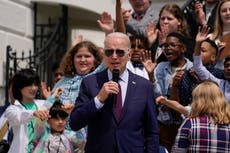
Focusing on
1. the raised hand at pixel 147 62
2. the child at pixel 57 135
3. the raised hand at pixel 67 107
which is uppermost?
the raised hand at pixel 147 62

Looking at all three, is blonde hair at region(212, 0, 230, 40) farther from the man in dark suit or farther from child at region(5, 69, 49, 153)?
the man in dark suit

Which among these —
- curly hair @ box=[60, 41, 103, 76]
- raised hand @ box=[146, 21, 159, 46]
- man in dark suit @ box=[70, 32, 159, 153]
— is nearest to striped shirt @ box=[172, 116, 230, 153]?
man in dark suit @ box=[70, 32, 159, 153]

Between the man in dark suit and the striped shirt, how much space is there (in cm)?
33

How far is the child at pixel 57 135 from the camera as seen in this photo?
23.6 feet

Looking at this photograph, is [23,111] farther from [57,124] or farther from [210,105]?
[210,105]

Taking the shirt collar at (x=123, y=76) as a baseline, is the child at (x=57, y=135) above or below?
below

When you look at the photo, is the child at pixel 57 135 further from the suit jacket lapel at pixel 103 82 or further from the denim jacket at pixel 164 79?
the suit jacket lapel at pixel 103 82

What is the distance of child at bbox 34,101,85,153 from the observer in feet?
23.6

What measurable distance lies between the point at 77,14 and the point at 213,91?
8430mm

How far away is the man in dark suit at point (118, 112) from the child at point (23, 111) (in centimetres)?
89

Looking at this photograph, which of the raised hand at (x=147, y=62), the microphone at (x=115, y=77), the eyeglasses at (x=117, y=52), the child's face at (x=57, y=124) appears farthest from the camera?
the raised hand at (x=147, y=62)

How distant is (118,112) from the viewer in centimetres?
592

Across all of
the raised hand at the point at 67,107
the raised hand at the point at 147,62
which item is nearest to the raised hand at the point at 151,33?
the raised hand at the point at 147,62

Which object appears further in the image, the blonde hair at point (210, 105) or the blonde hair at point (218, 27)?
the blonde hair at point (218, 27)
